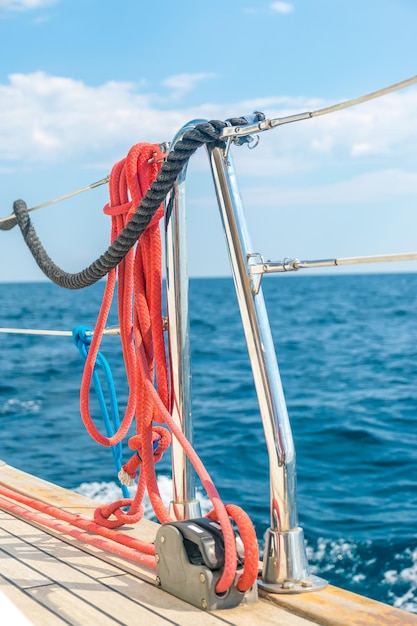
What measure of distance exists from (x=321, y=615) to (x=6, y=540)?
0.88 meters

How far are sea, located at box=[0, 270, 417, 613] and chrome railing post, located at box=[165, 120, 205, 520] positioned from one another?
2.24 metres

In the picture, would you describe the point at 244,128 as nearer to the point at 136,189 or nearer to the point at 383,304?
the point at 136,189

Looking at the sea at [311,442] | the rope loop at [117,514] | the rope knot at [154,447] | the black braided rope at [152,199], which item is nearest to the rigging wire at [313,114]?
the black braided rope at [152,199]

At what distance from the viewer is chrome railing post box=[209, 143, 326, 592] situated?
171cm

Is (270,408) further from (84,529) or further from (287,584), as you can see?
(84,529)

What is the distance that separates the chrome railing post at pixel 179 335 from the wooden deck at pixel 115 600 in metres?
0.21

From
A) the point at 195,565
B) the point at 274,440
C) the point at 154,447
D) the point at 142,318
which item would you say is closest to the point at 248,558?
the point at 195,565

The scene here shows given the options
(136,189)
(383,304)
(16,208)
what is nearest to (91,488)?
(16,208)

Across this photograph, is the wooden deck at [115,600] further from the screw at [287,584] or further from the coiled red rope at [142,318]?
the coiled red rope at [142,318]

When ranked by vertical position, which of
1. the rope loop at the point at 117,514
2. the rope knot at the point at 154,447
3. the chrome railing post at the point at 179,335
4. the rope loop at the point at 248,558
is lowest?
the rope loop at the point at 248,558

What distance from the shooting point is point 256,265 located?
5.60ft

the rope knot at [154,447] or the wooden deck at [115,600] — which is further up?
the rope knot at [154,447]

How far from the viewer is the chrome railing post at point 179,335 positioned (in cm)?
192

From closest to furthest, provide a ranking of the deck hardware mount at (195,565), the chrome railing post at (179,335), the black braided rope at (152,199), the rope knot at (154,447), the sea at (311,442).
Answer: the deck hardware mount at (195,565) < the black braided rope at (152,199) < the chrome railing post at (179,335) < the rope knot at (154,447) < the sea at (311,442)
